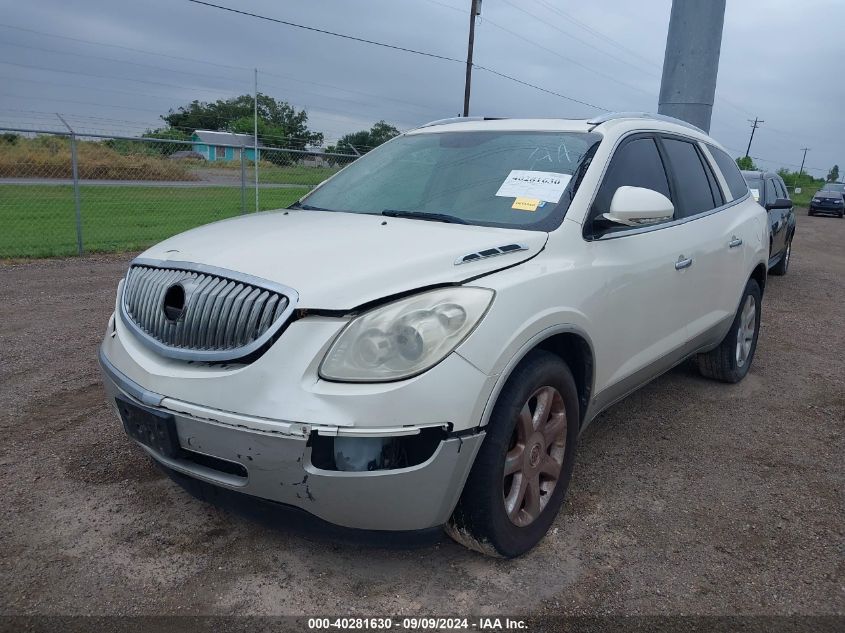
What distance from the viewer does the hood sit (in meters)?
2.37

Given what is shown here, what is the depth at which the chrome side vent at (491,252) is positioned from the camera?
258 cm

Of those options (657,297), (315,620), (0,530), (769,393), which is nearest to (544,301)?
(657,297)

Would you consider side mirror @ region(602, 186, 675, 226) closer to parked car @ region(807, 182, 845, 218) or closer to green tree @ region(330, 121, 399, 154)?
green tree @ region(330, 121, 399, 154)

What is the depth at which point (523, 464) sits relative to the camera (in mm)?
2676

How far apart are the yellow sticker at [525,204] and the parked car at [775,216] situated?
7423 mm

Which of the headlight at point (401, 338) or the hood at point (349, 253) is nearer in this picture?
the headlight at point (401, 338)

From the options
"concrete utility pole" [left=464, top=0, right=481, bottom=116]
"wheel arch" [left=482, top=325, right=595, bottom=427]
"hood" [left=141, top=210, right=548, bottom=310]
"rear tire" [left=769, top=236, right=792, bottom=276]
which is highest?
"concrete utility pole" [left=464, top=0, right=481, bottom=116]

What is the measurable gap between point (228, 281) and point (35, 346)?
148 inches

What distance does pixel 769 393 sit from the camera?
199 inches

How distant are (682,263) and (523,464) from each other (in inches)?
68.7

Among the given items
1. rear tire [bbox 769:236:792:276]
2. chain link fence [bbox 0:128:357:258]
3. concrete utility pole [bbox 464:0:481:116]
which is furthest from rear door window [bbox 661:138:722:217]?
concrete utility pole [bbox 464:0:481:116]

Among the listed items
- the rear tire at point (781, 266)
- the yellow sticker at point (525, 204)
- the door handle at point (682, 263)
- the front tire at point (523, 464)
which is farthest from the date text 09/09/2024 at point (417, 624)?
the rear tire at point (781, 266)

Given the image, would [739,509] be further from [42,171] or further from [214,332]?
[42,171]

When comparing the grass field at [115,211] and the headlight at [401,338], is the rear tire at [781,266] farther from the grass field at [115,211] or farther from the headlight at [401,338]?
the headlight at [401,338]
